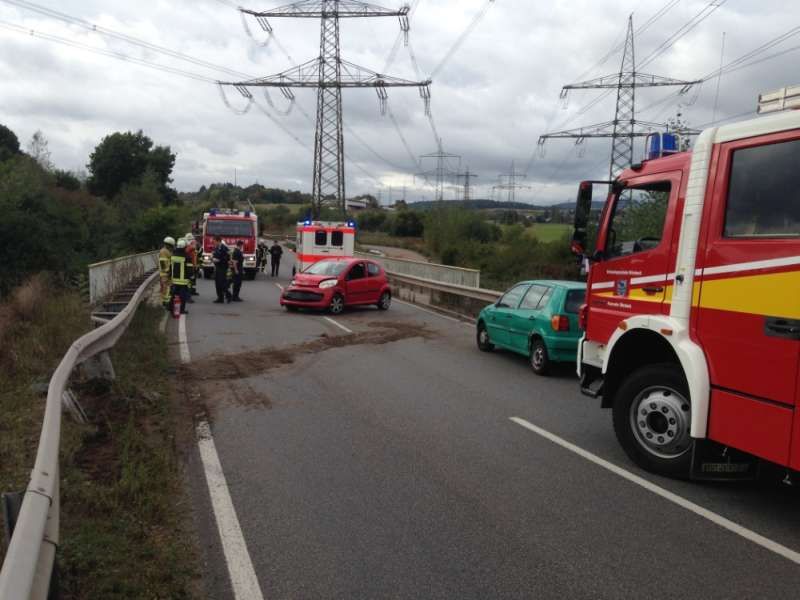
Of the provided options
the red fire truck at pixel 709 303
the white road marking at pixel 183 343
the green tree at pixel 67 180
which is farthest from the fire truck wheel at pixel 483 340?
the green tree at pixel 67 180

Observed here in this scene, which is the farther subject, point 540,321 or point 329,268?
point 329,268

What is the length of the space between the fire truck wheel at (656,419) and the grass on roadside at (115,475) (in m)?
3.82

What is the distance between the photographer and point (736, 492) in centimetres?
570

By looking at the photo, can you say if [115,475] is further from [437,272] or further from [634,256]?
[437,272]

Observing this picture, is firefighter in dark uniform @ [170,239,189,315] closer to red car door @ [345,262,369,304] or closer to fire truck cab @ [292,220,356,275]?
red car door @ [345,262,369,304]

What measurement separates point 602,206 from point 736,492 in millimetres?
3016

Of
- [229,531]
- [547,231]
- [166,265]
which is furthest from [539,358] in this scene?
[547,231]

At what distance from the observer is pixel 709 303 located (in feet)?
17.7

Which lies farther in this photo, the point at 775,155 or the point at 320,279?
the point at 320,279

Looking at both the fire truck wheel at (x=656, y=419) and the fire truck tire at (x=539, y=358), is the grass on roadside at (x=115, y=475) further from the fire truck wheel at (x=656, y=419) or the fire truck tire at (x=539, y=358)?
the fire truck tire at (x=539, y=358)

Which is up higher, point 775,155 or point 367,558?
point 775,155

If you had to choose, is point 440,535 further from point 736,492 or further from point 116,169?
point 116,169

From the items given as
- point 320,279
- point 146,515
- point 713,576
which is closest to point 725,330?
point 713,576

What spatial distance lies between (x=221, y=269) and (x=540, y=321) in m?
11.5
